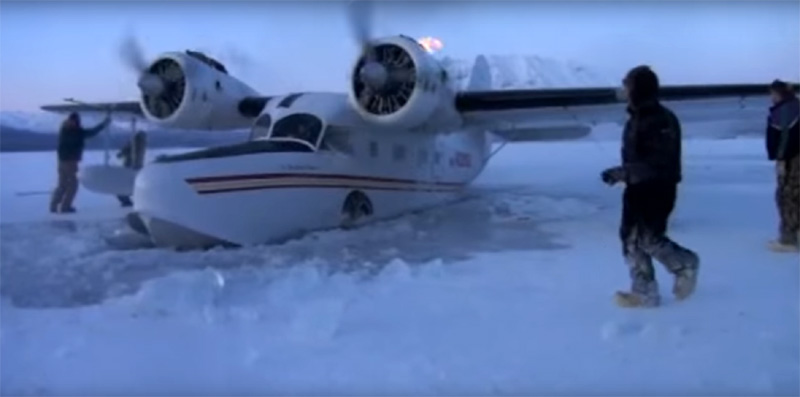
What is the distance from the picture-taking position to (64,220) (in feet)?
35.1

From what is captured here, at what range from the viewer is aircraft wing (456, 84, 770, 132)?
31.8ft

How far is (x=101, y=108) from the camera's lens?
13352mm

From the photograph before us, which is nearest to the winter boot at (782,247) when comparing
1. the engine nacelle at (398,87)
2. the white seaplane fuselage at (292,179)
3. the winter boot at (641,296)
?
the winter boot at (641,296)

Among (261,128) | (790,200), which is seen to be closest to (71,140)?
(261,128)

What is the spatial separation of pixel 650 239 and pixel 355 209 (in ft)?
18.2

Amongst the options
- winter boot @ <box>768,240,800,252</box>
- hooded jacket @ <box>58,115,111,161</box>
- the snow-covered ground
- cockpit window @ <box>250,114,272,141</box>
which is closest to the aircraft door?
cockpit window @ <box>250,114,272,141</box>

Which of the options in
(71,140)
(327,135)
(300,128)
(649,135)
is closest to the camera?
(649,135)

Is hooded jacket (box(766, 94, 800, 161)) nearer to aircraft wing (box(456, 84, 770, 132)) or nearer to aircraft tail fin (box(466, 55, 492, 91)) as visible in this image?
aircraft wing (box(456, 84, 770, 132))

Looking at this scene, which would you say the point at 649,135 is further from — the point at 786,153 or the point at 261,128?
the point at 261,128

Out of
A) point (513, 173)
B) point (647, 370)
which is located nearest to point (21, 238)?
point (647, 370)

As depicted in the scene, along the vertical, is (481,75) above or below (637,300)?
above

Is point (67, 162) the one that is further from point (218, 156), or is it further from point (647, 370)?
point (647, 370)

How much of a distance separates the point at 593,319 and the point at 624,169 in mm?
922

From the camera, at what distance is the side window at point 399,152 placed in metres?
10.8
